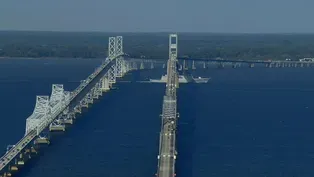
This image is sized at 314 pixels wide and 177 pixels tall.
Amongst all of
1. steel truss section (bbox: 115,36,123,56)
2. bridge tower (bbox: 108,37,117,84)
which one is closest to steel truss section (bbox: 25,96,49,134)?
bridge tower (bbox: 108,37,117,84)

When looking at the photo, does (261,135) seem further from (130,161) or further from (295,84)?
(295,84)

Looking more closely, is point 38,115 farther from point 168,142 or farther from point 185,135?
point 168,142

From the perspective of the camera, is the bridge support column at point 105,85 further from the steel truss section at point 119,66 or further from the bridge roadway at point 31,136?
the steel truss section at point 119,66

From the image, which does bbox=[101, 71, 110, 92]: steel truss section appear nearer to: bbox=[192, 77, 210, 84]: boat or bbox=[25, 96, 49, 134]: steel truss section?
bbox=[192, 77, 210, 84]: boat

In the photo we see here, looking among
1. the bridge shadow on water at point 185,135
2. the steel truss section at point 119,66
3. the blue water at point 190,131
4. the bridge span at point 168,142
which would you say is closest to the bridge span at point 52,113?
the blue water at point 190,131

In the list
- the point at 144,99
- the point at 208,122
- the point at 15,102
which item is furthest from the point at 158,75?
the point at 208,122

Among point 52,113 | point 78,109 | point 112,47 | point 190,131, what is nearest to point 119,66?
point 112,47

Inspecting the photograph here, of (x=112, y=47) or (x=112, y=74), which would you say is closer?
(x=112, y=74)
